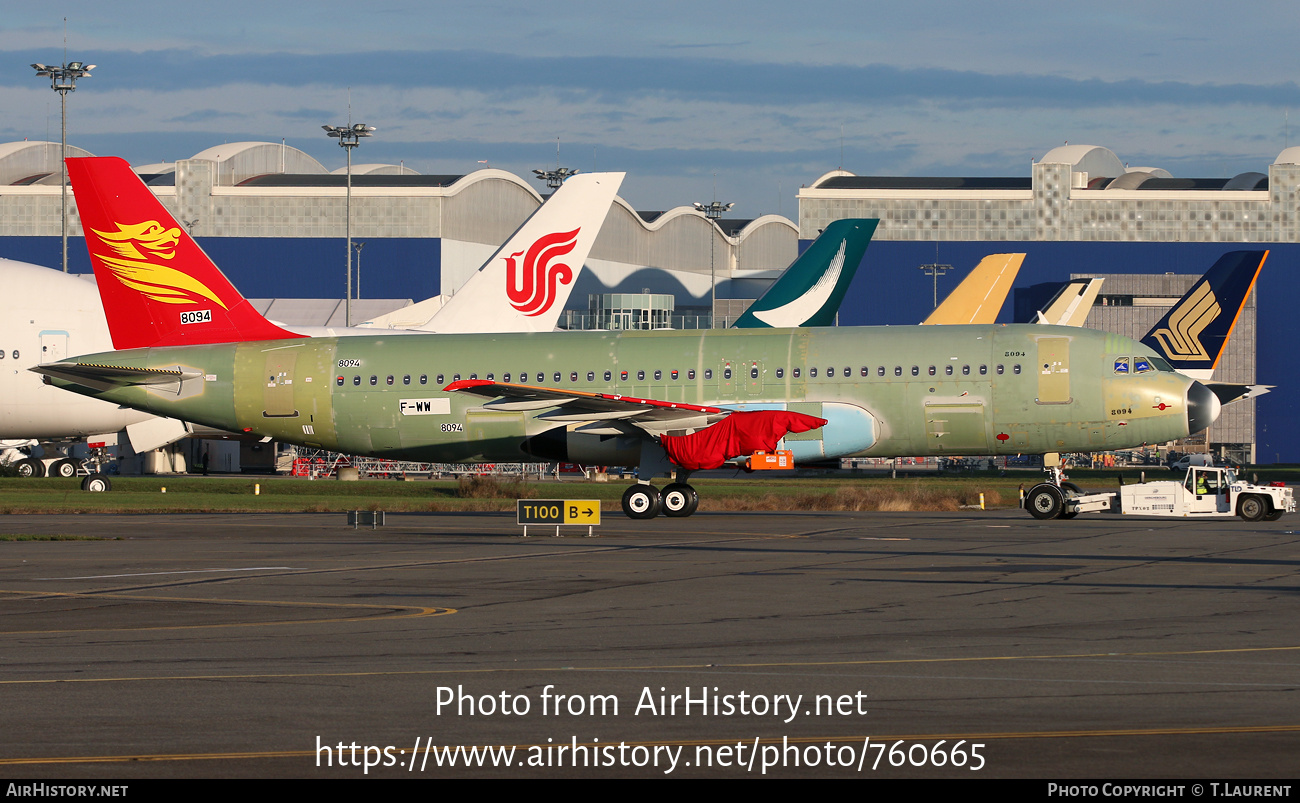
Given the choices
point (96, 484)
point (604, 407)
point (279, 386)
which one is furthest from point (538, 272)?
point (96, 484)

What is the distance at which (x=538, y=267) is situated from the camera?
149 ft

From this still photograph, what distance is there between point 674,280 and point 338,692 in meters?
130

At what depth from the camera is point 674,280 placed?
14075 cm

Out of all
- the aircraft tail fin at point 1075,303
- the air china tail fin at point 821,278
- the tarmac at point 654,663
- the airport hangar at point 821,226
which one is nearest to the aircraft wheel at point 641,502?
the tarmac at point 654,663

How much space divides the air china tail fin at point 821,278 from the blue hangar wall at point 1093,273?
6467 centimetres

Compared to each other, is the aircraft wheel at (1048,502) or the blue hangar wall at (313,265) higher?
the blue hangar wall at (313,265)

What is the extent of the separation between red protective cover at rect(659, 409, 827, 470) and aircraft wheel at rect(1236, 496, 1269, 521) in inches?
439

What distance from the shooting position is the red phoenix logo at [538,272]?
45.1m

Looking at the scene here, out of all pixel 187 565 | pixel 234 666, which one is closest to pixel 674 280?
pixel 187 565

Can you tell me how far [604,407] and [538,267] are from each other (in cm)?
1098

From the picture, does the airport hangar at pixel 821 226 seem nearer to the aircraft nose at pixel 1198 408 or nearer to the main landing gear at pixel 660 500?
the main landing gear at pixel 660 500

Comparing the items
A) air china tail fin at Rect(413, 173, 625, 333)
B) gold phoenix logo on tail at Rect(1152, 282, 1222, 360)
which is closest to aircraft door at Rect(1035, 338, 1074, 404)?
air china tail fin at Rect(413, 173, 625, 333)
